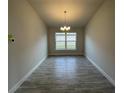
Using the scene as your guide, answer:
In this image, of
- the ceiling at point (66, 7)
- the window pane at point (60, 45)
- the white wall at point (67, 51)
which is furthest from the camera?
the window pane at point (60, 45)

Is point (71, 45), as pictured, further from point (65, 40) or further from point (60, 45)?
point (60, 45)

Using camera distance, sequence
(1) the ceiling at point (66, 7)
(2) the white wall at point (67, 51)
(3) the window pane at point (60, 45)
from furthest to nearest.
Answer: (3) the window pane at point (60, 45)
(2) the white wall at point (67, 51)
(1) the ceiling at point (66, 7)

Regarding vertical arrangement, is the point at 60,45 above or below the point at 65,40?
below

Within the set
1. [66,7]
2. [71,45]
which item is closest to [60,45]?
[71,45]

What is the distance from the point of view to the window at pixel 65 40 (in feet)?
42.2

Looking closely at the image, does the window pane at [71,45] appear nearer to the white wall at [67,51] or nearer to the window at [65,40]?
the window at [65,40]

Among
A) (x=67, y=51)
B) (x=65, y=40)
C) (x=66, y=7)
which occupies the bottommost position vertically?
(x=67, y=51)

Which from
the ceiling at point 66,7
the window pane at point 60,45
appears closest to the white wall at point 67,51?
the window pane at point 60,45

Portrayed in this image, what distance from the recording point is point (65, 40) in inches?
509

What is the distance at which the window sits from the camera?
12.9 meters

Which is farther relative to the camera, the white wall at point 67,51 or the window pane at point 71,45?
the window pane at point 71,45
